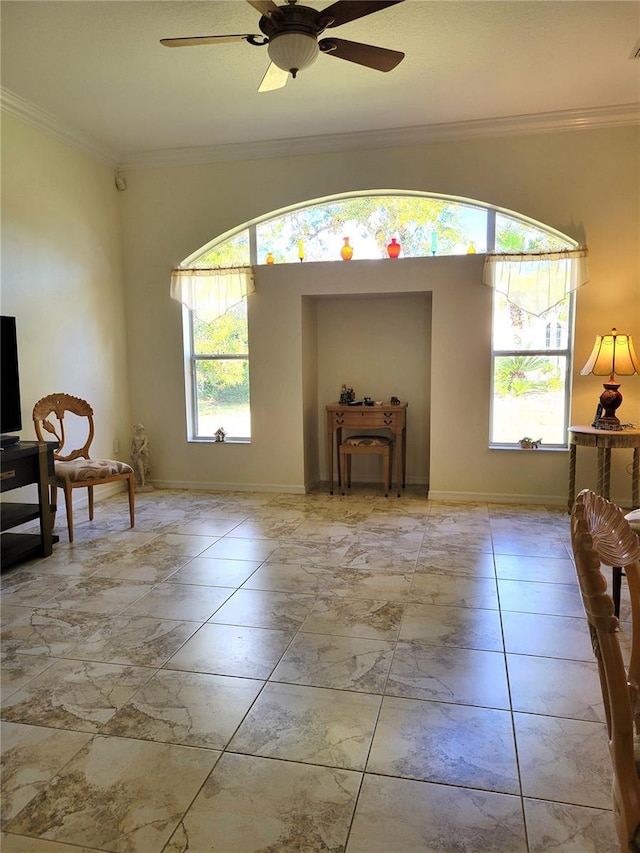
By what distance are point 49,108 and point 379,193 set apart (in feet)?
9.01

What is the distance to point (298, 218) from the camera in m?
5.39

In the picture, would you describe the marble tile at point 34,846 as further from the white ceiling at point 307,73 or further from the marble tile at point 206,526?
the white ceiling at point 307,73

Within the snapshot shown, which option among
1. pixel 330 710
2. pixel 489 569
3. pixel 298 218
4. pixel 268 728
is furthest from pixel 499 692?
pixel 298 218

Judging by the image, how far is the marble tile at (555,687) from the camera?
210 cm

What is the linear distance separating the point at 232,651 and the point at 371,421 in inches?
121

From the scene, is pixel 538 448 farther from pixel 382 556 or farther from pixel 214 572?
pixel 214 572

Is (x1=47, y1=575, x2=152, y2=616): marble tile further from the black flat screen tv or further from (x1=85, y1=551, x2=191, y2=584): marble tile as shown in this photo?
the black flat screen tv

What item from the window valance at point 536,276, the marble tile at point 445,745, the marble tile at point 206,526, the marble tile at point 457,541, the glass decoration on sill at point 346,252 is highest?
the glass decoration on sill at point 346,252

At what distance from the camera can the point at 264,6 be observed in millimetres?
2510

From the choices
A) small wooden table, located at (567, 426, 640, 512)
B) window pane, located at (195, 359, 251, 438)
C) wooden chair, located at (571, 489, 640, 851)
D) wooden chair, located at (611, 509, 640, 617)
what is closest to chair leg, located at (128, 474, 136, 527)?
window pane, located at (195, 359, 251, 438)

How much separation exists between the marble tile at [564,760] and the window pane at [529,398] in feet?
11.0

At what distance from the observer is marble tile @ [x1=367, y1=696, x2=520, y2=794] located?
179cm

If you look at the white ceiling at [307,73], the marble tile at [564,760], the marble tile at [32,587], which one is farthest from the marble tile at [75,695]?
the white ceiling at [307,73]

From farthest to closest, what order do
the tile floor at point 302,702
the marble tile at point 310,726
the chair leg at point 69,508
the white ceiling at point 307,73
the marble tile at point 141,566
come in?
the chair leg at point 69,508
the marble tile at point 141,566
the white ceiling at point 307,73
the marble tile at point 310,726
the tile floor at point 302,702
